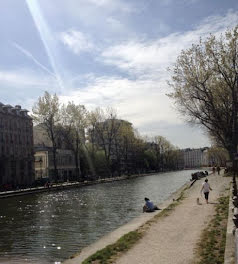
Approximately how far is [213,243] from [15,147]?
74391mm

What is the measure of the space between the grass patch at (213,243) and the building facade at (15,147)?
203ft

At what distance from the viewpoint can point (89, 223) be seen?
83.0ft

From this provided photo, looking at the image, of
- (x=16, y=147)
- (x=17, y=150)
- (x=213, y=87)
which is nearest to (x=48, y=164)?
(x=17, y=150)

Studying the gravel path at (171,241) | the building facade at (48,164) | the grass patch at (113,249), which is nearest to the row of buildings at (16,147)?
the building facade at (48,164)

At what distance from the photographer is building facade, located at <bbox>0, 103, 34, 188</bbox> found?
79500mm

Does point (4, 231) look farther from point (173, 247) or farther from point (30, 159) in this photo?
point (30, 159)

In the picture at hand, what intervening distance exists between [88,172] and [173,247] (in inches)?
4103

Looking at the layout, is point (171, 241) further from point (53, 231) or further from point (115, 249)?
point (53, 231)

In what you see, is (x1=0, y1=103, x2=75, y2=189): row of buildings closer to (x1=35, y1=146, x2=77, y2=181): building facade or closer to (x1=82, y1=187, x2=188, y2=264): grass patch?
(x1=35, y1=146, x2=77, y2=181): building facade

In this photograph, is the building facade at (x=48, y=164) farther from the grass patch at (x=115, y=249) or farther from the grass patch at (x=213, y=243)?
the grass patch at (x=115, y=249)

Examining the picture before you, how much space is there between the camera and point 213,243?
1458cm

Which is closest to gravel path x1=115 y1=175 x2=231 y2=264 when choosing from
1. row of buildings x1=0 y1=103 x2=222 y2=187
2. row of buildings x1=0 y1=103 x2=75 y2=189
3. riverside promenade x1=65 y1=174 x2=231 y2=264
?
riverside promenade x1=65 y1=174 x2=231 y2=264

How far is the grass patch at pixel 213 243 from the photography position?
12414 millimetres

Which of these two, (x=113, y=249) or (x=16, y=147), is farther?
(x=16, y=147)
